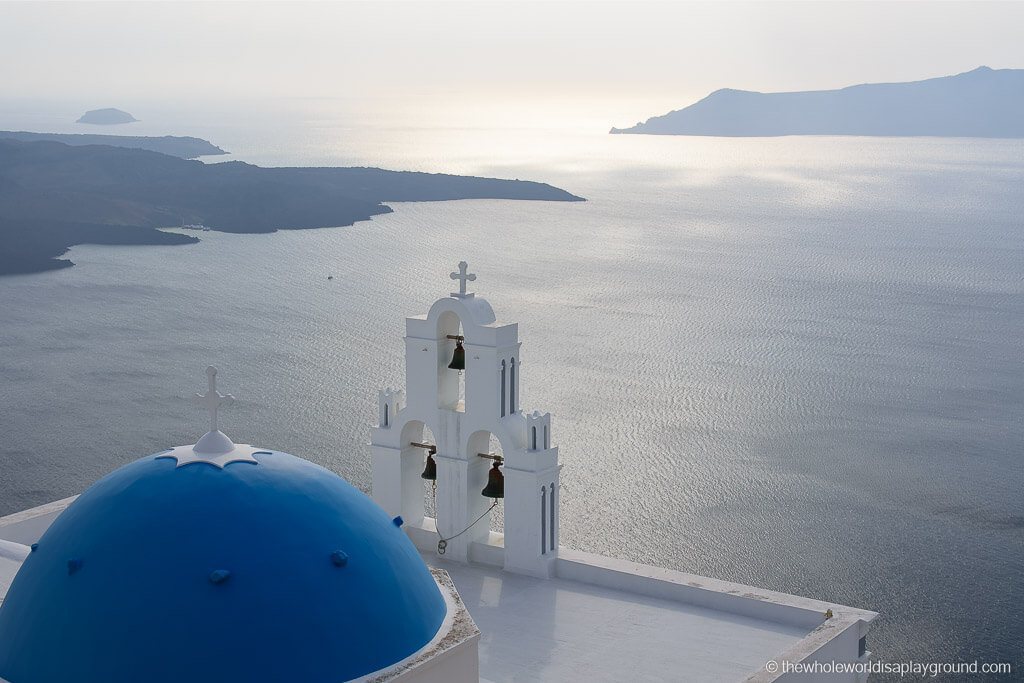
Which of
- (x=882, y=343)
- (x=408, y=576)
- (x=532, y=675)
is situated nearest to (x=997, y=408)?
(x=882, y=343)

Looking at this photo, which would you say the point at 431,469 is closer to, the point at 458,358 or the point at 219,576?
the point at 458,358

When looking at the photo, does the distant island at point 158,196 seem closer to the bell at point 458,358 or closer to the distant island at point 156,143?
the distant island at point 156,143

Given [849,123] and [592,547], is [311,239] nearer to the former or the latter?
[592,547]

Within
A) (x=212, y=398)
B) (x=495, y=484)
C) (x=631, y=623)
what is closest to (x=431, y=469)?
(x=495, y=484)

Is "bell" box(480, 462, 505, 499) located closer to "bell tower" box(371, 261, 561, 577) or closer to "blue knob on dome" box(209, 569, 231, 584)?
"bell tower" box(371, 261, 561, 577)

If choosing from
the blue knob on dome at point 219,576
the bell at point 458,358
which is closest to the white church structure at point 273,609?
the blue knob on dome at point 219,576

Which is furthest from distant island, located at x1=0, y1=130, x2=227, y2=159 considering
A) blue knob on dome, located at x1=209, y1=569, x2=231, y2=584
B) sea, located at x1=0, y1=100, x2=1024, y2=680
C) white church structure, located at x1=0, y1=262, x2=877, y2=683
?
blue knob on dome, located at x1=209, y1=569, x2=231, y2=584
